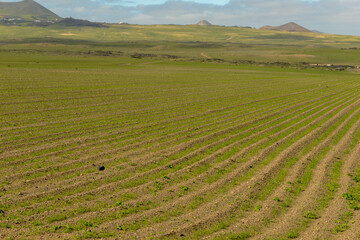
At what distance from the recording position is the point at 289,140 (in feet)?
67.9

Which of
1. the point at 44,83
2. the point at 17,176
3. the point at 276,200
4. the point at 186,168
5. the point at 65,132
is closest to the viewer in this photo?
the point at 276,200

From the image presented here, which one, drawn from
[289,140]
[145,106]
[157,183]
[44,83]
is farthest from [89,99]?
[157,183]

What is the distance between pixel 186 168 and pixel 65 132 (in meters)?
8.49

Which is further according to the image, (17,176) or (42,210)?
(17,176)

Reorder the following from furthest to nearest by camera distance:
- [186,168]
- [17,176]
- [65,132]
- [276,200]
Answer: [65,132] < [186,168] < [17,176] < [276,200]

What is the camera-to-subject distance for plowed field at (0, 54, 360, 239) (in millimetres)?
10438

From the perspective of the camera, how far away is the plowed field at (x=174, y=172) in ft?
34.2

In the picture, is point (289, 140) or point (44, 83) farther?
point (44, 83)

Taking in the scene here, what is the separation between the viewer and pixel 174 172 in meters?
14.8

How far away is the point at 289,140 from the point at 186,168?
8.01 metres

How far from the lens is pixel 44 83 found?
41.8 m

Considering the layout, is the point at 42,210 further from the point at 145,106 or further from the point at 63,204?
the point at 145,106

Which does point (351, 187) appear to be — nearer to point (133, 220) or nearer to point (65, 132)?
point (133, 220)

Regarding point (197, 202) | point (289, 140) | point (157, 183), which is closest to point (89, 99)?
point (289, 140)
